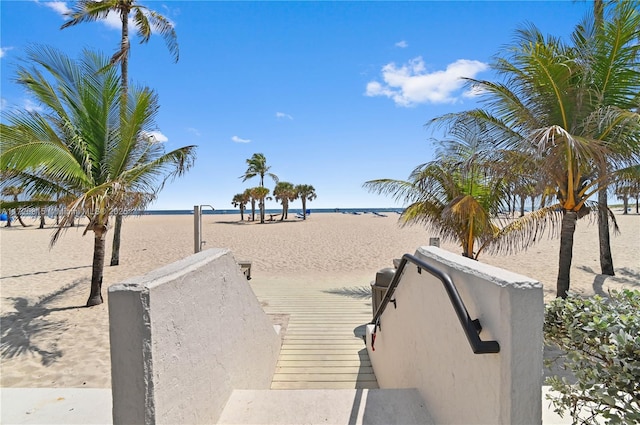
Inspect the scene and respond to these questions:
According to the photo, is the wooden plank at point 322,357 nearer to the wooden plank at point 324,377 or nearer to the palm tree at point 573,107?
the wooden plank at point 324,377

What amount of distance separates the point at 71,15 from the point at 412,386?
13707 millimetres

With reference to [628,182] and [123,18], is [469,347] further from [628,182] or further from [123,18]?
[123,18]

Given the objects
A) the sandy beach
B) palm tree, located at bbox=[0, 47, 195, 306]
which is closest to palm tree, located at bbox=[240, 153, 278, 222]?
the sandy beach

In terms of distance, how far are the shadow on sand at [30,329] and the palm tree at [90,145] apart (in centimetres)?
100

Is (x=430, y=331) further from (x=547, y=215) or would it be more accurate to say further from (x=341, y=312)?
(x=547, y=215)

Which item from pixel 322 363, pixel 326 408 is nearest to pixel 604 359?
pixel 326 408

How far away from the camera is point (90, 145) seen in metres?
6.61

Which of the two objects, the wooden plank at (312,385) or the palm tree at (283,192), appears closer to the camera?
the wooden plank at (312,385)

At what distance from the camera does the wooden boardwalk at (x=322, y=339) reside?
3.88 m

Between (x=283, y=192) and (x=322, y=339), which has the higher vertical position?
(x=283, y=192)

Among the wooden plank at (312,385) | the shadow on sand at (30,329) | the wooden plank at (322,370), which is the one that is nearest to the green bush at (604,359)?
the wooden plank at (312,385)

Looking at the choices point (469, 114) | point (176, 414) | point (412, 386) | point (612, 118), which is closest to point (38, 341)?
point (176, 414)

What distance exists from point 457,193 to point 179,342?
23.0ft

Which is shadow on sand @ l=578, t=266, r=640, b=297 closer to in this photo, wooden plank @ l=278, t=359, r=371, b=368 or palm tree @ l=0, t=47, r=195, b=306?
wooden plank @ l=278, t=359, r=371, b=368
